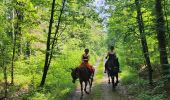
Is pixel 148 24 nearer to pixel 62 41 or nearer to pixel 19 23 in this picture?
pixel 62 41

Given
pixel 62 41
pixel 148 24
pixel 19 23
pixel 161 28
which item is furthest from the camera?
pixel 62 41

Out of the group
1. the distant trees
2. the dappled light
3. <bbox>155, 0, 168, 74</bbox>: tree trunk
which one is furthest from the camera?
the dappled light

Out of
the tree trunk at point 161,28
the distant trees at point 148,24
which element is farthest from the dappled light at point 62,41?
the tree trunk at point 161,28

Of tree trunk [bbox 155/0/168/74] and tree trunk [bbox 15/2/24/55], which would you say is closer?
tree trunk [bbox 155/0/168/74]

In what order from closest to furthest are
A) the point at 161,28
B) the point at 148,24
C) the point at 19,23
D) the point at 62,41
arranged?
1. the point at 161,28
2. the point at 148,24
3. the point at 19,23
4. the point at 62,41

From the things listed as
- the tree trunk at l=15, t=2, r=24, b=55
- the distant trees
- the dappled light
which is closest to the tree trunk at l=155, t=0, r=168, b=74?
the distant trees

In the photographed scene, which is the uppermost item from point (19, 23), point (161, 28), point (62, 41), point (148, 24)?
point (19, 23)

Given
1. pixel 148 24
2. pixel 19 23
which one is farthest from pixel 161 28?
pixel 19 23

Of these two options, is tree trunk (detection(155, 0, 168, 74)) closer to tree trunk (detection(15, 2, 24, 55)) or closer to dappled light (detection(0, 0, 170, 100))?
dappled light (detection(0, 0, 170, 100))

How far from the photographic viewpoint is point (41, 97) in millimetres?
15141

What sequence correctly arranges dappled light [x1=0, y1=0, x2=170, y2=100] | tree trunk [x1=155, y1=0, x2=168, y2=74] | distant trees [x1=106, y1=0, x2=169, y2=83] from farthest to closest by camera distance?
dappled light [x1=0, y1=0, x2=170, y2=100] → distant trees [x1=106, y1=0, x2=169, y2=83] → tree trunk [x1=155, y1=0, x2=168, y2=74]

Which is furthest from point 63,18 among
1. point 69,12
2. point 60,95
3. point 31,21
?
point 60,95

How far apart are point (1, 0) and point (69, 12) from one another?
4.49m

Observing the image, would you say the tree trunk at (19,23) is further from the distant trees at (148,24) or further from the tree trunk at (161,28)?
the tree trunk at (161,28)
